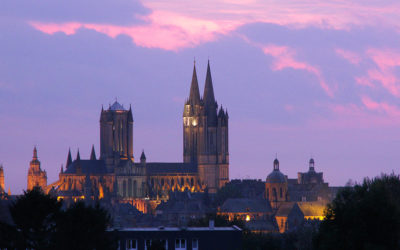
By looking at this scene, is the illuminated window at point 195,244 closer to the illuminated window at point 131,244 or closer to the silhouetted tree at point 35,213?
the illuminated window at point 131,244

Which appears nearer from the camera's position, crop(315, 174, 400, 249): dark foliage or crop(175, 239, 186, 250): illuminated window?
crop(315, 174, 400, 249): dark foliage

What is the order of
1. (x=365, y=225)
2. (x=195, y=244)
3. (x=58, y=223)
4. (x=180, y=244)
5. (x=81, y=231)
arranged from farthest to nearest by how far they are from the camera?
1. (x=195, y=244)
2. (x=180, y=244)
3. (x=81, y=231)
4. (x=58, y=223)
5. (x=365, y=225)

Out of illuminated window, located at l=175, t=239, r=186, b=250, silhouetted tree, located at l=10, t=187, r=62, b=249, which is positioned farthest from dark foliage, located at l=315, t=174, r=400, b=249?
illuminated window, located at l=175, t=239, r=186, b=250

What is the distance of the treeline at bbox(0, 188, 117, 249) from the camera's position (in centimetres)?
8031

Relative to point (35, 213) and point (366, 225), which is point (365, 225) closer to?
point (366, 225)

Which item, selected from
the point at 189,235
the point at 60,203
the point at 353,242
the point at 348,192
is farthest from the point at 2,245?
the point at 189,235

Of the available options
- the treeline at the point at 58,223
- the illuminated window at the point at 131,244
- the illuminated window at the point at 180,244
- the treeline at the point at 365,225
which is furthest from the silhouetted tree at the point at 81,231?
the illuminated window at the point at 131,244

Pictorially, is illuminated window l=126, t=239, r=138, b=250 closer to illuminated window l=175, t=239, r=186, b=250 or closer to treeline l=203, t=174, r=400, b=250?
illuminated window l=175, t=239, r=186, b=250

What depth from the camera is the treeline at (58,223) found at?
263 ft

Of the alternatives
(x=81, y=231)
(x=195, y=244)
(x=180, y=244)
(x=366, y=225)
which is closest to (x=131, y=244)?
(x=180, y=244)

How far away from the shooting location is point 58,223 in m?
81.2

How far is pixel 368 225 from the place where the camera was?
7600 cm

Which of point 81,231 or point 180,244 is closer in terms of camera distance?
point 81,231

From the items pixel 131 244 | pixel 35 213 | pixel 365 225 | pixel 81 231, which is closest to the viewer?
pixel 365 225
